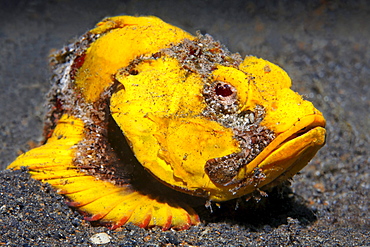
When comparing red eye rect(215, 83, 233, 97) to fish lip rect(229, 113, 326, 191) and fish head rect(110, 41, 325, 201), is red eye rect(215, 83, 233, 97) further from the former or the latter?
fish lip rect(229, 113, 326, 191)

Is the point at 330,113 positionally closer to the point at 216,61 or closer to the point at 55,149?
the point at 216,61

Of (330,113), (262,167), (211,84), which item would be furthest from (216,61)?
(330,113)

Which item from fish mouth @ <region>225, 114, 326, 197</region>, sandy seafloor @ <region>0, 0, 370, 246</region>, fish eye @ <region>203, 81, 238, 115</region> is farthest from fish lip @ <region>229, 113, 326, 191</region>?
sandy seafloor @ <region>0, 0, 370, 246</region>

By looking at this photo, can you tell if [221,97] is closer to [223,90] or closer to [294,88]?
[223,90]

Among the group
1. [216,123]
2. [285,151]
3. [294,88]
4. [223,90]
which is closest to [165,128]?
[216,123]

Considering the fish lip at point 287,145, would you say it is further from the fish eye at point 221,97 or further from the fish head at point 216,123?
the fish eye at point 221,97
